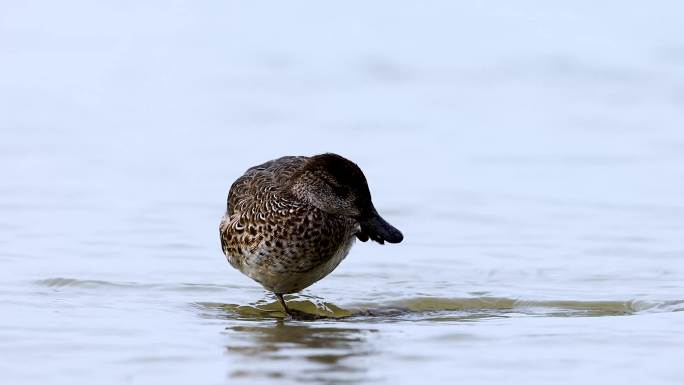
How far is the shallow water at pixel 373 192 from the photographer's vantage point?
858 cm

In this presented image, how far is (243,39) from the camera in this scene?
977 inches

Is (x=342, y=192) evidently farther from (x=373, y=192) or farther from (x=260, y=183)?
(x=373, y=192)

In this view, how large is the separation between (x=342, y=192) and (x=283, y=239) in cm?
50

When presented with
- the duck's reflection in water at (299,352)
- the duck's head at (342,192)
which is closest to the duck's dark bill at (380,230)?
the duck's head at (342,192)

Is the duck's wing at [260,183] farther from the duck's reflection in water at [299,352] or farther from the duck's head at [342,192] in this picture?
the duck's reflection in water at [299,352]

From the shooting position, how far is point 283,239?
10078 mm

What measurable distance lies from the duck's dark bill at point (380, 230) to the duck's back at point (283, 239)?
5.1 inches

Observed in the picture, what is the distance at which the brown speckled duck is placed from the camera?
1008cm

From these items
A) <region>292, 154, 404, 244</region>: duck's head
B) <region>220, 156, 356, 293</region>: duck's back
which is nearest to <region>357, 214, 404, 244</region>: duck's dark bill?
<region>292, 154, 404, 244</region>: duck's head

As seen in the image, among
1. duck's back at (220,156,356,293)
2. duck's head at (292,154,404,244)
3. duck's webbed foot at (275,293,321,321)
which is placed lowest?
duck's webbed foot at (275,293,321,321)

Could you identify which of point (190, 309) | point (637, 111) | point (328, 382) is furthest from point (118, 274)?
point (637, 111)

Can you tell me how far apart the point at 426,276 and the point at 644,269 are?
1624 mm

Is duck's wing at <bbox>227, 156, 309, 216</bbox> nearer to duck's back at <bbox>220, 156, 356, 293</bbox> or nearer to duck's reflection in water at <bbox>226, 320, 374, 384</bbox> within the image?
duck's back at <bbox>220, 156, 356, 293</bbox>

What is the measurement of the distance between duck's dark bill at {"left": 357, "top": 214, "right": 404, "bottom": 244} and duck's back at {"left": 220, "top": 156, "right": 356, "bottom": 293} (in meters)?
0.13
